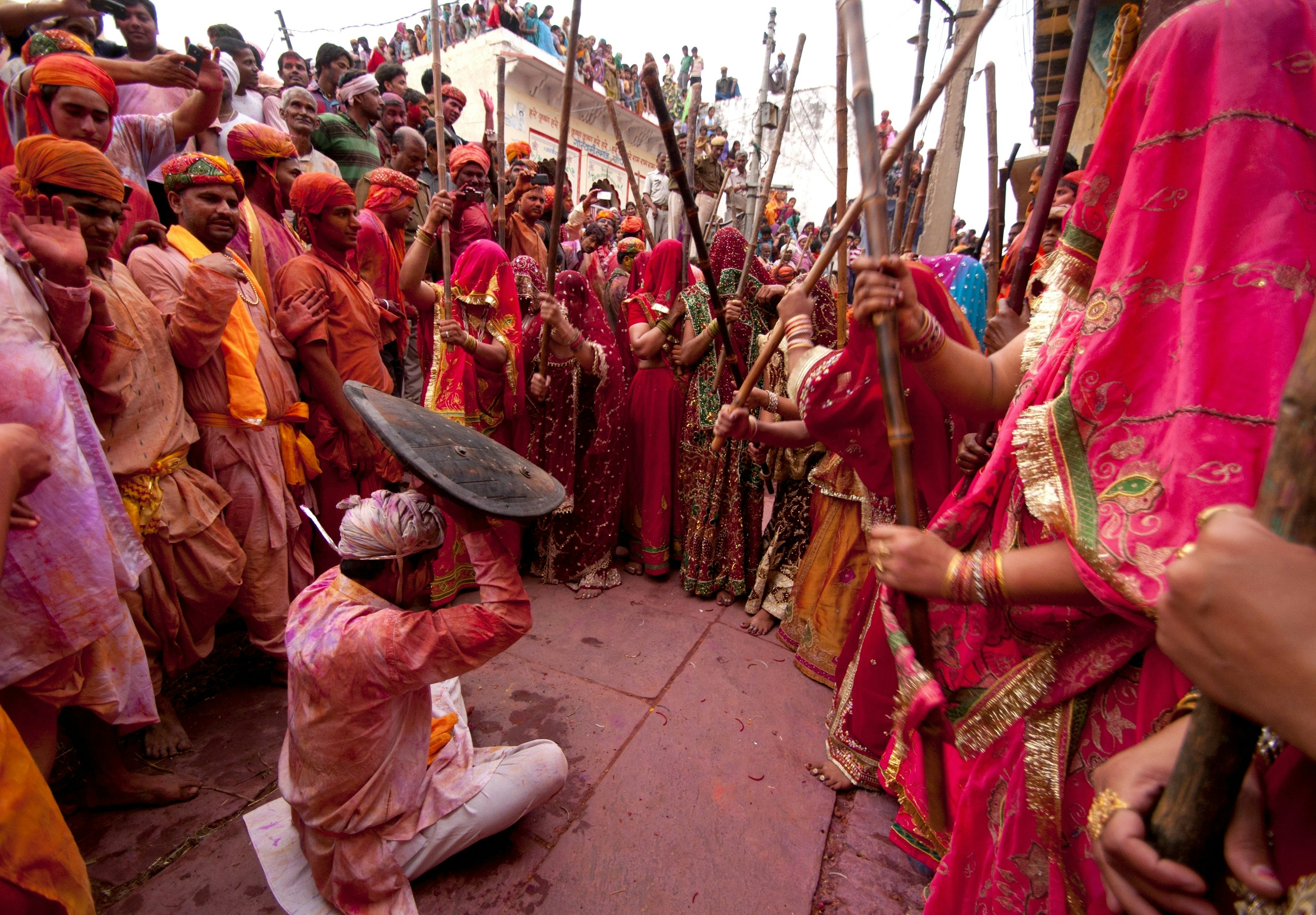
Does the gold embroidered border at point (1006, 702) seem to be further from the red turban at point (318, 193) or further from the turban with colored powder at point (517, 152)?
the turban with colored powder at point (517, 152)

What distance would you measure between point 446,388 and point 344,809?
2.55 m

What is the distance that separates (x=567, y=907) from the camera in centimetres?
198

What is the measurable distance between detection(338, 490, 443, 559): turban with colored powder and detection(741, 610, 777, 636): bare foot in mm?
2438

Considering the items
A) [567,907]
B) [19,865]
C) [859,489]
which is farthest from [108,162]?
[859,489]

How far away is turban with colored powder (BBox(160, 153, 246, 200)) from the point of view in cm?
278

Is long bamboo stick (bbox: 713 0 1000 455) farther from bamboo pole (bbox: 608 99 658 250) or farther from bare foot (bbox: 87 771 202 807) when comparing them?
bare foot (bbox: 87 771 202 807)

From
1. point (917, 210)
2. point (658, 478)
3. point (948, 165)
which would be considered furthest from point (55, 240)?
point (948, 165)

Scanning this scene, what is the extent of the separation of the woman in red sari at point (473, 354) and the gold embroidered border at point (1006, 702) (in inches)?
115

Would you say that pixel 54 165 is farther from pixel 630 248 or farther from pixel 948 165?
pixel 948 165

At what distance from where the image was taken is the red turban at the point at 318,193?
329 centimetres

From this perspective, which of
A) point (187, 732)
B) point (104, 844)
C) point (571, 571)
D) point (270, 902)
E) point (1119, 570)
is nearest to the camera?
point (1119, 570)

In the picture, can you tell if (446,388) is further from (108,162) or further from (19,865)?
(19,865)

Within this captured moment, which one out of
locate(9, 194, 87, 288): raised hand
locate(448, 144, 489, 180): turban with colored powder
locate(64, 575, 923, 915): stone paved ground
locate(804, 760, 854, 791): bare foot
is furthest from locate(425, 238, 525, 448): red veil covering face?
locate(804, 760, 854, 791): bare foot

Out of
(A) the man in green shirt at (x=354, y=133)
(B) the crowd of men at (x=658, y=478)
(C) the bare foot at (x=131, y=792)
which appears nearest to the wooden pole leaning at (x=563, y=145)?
(B) the crowd of men at (x=658, y=478)
